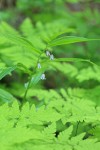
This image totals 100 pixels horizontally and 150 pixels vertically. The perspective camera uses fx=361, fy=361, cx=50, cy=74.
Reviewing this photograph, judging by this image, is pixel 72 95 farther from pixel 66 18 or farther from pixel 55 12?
pixel 55 12

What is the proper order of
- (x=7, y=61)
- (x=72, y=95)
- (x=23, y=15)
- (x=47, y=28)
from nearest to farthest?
(x=72, y=95), (x=7, y=61), (x=47, y=28), (x=23, y=15)

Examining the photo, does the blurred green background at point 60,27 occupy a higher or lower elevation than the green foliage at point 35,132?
lower

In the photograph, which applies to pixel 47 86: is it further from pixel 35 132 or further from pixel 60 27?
pixel 35 132

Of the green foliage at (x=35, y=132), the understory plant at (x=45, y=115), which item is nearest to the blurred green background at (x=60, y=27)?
the understory plant at (x=45, y=115)

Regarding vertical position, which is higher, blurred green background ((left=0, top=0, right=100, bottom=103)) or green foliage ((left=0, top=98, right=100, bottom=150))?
green foliage ((left=0, top=98, right=100, bottom=150))

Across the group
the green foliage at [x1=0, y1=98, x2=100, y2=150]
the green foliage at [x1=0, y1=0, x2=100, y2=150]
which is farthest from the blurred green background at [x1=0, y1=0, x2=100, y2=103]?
the green foliage at [x1=0, y1=98, x2=100, y2=150]

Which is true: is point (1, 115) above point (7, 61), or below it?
above

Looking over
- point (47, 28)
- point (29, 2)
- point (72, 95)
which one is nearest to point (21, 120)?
point (72, 95)

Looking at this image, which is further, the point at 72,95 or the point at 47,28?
the point at 47,28

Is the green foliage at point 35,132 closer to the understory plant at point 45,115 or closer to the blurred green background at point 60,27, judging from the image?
the understory plant at point 45,115

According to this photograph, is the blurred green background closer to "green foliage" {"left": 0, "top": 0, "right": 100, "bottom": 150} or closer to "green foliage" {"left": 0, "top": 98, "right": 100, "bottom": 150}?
"green foliage" {"left": 0, "top": 0, "right": 100, "bottom": 150}

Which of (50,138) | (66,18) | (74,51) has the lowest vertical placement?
(74,51)
